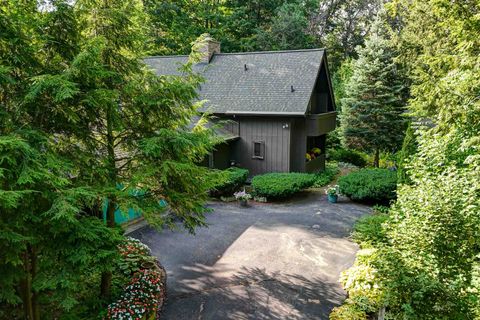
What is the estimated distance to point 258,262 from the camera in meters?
10.5

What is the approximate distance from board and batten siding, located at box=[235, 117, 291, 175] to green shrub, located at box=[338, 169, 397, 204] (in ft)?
12.3

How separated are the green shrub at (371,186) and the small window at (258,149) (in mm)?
4790

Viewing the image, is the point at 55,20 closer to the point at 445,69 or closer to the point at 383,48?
the point at 445,69

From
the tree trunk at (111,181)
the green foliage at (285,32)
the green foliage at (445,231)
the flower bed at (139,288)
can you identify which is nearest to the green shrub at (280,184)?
the flower bed at (139,288)

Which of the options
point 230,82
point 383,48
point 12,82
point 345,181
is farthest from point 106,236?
point 383,48

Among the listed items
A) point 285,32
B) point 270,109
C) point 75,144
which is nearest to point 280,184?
point 270,109

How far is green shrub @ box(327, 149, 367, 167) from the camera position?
88.6 ft

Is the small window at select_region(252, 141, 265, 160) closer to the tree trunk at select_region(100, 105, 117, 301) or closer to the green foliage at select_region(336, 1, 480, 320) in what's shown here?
the green foliage at select_region(336, 1, 480, 320)

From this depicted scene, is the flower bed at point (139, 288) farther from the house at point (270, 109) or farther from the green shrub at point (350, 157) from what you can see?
the green shrub at point (350, 157)

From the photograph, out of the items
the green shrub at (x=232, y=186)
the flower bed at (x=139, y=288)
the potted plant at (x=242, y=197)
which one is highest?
the green shrub at (x=232, y=186)

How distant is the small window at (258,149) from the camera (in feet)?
64.7

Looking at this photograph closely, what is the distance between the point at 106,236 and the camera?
221 inches

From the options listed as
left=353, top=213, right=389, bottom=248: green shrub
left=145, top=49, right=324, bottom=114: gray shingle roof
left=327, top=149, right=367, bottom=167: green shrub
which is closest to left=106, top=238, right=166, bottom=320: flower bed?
left=353, top=213, right=389, bottom=248: green shrub

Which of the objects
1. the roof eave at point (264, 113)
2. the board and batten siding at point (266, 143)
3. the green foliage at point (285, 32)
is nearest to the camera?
the roof eave at point (264, 113)
